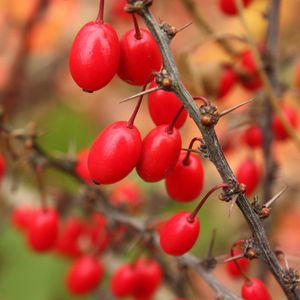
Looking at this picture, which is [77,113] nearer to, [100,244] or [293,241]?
[293,241]

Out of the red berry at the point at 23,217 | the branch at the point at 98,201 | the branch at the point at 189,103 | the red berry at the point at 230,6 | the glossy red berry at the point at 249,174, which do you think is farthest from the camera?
the red berry at the point at 23,217

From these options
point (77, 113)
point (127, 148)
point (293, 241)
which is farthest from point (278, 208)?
point (127, 148)

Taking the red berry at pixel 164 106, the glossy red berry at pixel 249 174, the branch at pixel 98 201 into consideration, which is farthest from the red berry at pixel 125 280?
the red berry at pixel 164 106

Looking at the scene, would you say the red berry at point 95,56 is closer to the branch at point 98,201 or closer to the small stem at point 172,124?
the small stem at point 172,124

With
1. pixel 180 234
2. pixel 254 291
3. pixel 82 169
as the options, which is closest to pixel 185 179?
pixel 180 234

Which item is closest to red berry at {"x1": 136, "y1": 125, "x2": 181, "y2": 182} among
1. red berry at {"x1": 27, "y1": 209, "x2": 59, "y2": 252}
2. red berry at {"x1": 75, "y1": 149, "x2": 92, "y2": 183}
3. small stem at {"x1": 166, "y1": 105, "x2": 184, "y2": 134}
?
small stem at {"x1": 166, "y1": 105, "x2": 184, "y2": 134}

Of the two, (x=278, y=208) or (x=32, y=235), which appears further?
(x=278, y=208)
